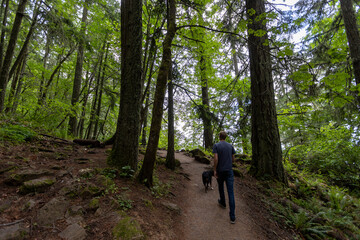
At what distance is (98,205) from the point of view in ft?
10.3

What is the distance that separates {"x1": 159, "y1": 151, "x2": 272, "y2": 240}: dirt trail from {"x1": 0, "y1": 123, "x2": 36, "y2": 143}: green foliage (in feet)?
17.7

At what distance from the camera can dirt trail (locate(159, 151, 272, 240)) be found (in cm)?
375

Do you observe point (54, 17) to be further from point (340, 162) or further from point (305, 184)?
point (340, 162)

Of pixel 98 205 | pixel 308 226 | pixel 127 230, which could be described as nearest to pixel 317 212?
pixel 308 226

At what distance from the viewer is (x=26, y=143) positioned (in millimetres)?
5145

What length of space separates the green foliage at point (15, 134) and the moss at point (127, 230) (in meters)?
4.57

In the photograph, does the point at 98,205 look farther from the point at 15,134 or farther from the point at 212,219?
the point at 15,134

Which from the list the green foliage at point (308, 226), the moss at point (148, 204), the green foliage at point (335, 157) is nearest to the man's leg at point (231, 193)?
the green foliage at point (308, 226)

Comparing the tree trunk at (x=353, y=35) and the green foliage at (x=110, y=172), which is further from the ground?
the tree trunk at (x=353, y=35)

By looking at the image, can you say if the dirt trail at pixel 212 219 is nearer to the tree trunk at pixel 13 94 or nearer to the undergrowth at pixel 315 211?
the undergrowth at pixel 315 211

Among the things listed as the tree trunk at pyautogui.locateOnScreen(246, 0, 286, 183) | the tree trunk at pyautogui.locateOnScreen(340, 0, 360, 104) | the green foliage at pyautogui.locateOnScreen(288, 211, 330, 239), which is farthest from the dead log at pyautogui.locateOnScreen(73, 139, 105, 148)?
the tree trunk at pyautogui.locateOnScreen(340, 0, 360, 104)

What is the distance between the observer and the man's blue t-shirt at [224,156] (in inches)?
182

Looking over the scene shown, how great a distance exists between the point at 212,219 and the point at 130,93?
13.7ft

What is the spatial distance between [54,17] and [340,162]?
14.0m
